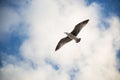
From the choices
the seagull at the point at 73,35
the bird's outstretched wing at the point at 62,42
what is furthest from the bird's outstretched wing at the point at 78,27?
the bird's outstretched wing at the point at 62,42

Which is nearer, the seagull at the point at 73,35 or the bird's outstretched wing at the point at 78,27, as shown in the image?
the bird's outstretched wing at the point at 78,27

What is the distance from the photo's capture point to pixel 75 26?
1123 inches

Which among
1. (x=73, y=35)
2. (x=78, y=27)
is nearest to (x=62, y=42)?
(x=73, y=35)

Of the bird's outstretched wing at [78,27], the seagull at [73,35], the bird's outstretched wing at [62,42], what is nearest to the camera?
the bird's outstretched wing at [78,27]

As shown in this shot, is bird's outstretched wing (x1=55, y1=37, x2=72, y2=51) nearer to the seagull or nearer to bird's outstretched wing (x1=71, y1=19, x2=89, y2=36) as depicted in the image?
the seagull

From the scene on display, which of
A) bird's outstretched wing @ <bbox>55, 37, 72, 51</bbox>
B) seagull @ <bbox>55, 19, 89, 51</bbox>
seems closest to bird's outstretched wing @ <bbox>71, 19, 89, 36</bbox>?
seagull @ <bbox>55, 19, 89, 51</bbox>

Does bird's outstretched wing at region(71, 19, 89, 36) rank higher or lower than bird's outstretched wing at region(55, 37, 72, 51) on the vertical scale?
lower

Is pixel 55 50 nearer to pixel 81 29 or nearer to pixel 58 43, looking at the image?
pixel 58 43

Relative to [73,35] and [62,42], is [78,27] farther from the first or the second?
[62,42]

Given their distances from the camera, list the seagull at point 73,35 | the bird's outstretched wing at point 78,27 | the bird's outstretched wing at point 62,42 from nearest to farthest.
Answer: the bird's outstretched wing at point 78,27 < the seagull at point 73,35 < the bird's outstretched wing at point 62,42

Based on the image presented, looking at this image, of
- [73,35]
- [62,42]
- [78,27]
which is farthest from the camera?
[62,42]

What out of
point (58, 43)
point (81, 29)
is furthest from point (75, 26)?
point (58, 43)

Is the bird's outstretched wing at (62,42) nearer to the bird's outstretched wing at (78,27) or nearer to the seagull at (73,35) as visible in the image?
the seagull at (73,35)

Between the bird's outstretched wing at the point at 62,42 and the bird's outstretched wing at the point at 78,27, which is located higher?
the bird's outstretched wing at the point at 62,42
